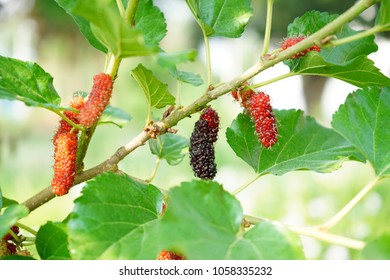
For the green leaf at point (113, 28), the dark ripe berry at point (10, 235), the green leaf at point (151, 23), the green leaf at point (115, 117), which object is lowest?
the dark ripe berry at point (10, 235)

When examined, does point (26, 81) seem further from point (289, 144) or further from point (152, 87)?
→ point (289, 144)

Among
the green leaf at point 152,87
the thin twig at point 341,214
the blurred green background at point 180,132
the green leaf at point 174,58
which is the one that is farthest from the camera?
the blurred green background at point 180,132

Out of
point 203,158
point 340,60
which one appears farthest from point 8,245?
point 340,60

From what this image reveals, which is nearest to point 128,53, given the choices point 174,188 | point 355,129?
point 174,188

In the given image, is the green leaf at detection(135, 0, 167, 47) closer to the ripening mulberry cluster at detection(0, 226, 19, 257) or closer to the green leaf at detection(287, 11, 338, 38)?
the green leaf at detection(287, 11, 338, 38)

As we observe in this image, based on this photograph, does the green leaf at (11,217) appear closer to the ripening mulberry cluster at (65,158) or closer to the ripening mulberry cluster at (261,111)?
the ripening mulberry cluster at (65,158)

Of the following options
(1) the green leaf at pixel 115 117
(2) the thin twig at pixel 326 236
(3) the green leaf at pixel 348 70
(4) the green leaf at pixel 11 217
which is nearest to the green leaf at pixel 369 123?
(3) the green leaf at pixel 348 70

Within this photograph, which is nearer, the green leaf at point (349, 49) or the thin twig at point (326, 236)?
the thin twig at point (326, 236)

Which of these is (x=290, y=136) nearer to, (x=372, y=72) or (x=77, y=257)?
(x=372, y=72)
